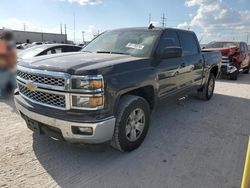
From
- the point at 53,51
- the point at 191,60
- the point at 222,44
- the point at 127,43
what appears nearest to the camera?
the point at 127,43

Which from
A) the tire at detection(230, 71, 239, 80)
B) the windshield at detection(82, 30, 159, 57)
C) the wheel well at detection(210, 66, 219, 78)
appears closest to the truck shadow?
the windshield at detection(82, 30, 159, 57)

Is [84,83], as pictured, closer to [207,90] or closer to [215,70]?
[207,90]

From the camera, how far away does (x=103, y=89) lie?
3.11 m

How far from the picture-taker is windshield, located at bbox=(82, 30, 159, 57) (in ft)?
14.1

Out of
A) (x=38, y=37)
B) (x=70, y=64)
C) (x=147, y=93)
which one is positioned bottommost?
(x=38, y=37)

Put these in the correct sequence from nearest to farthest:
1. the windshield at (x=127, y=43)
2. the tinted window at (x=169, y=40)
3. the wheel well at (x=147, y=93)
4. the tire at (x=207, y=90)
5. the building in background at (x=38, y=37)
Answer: the wheel well at (x=147, y=93) < the windshield at (x=127, y=43) < the tinted window at (x=169, y=40) < the tire at (x=207, y=90) < the building in background at (x=38, y=37)

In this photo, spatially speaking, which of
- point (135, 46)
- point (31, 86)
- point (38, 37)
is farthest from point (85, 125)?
point (38, 37)

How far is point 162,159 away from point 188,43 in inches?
122

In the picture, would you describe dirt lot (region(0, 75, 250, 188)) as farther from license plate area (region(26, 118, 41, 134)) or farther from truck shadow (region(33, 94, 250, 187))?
license plate area (region(26, 118, 41, 134))

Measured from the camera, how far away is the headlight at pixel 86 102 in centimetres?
305

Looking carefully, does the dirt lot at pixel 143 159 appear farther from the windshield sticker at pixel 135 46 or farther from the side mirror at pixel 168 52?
the windshield sticker at pixel 135 46

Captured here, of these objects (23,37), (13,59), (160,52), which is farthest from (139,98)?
(23,37)

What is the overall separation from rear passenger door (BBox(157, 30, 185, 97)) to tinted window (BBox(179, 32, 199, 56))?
0.28 m

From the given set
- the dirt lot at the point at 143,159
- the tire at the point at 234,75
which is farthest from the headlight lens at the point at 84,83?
the tire at the point at 234,75
